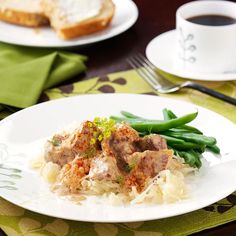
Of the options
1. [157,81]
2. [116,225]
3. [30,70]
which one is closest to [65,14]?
[30,70]

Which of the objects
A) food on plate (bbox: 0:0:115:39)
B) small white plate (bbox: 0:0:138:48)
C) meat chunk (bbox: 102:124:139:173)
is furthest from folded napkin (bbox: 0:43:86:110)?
meat chunk (bbox: 102:124:139:173)

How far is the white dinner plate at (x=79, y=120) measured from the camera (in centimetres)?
162

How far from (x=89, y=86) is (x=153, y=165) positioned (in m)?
0.82

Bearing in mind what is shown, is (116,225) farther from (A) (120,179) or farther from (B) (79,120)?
(B) (79,120)

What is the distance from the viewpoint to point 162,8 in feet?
10.5

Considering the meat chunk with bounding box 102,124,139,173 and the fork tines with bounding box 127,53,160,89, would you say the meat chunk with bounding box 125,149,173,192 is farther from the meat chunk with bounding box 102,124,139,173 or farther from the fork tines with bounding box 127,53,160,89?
the fork tines with bounding box 127,53,160,89

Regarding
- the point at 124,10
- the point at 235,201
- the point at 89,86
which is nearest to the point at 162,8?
the point at 124,10

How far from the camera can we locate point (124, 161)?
5.75 ft

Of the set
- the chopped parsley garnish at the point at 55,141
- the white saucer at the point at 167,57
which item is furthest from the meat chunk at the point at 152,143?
the white saucer at the point at 167,57

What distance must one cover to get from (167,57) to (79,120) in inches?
26.0

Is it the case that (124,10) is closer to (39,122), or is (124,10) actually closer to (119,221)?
(39,122)

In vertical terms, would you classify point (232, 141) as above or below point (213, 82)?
above

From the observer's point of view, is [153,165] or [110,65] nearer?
[153,165]

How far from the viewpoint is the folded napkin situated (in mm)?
2383
